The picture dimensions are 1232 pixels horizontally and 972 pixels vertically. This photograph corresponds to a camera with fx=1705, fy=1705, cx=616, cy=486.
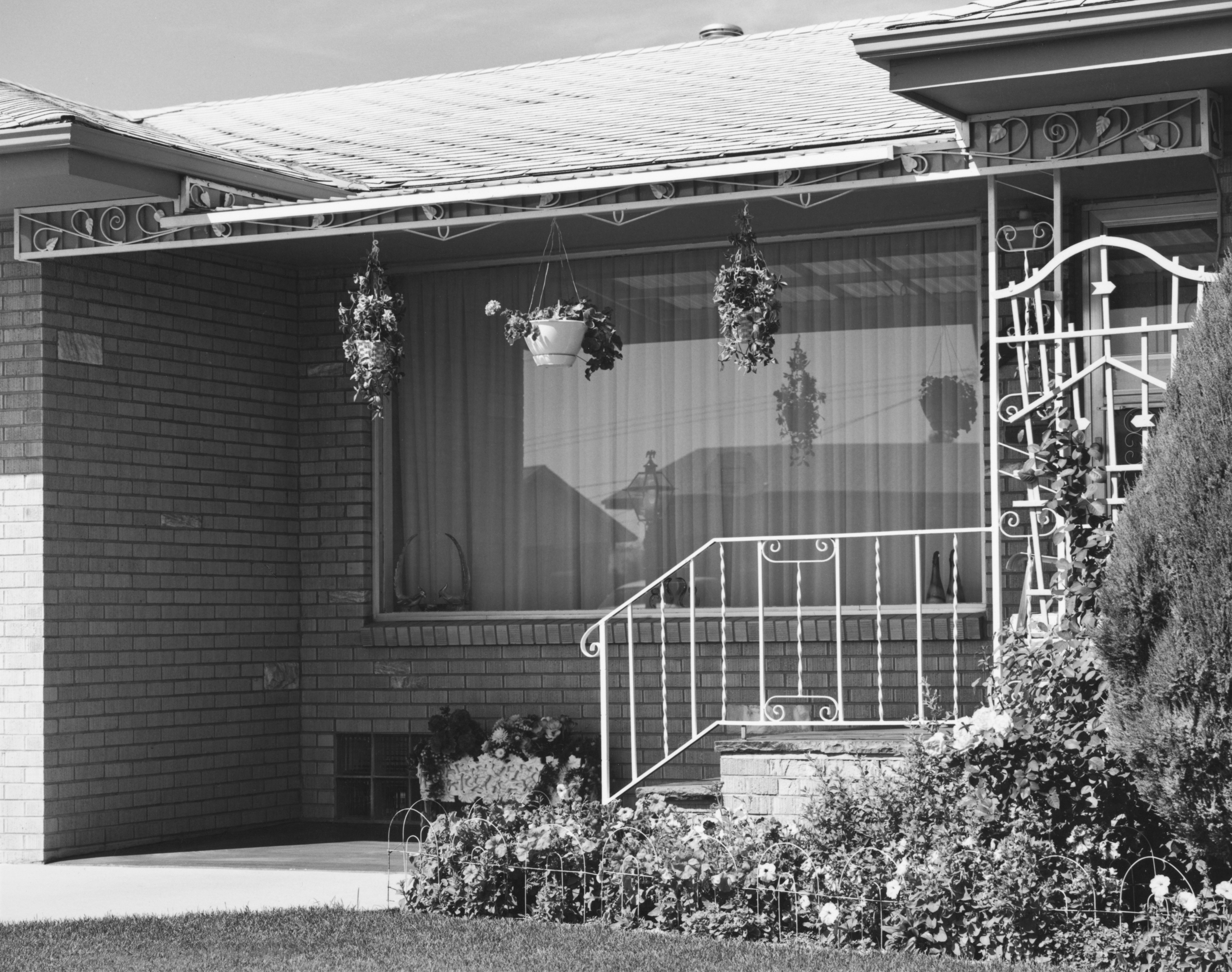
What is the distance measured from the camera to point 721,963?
513 centimetres

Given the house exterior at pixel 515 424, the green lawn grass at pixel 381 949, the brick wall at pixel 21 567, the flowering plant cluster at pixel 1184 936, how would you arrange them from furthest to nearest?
1. the brick wall at pixel 21 567
2. the house exterior at pixel 515 424
3. the green lawn grass at pixel 381 949
4. the flowering plant cluster at pixel 1184 936

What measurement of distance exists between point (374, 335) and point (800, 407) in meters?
2.21

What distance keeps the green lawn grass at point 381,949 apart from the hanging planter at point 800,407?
11.1 ft

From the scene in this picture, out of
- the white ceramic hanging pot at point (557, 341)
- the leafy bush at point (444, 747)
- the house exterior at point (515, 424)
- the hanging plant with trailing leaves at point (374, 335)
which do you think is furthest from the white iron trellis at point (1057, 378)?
the leafy bush at point (444, 747)

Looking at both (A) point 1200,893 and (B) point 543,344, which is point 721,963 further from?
(B) point 543,344

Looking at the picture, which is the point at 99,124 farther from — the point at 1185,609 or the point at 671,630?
the point at 1185,609

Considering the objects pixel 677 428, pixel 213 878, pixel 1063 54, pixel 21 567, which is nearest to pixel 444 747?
pixel 213 878

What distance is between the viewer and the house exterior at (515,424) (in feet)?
23.9

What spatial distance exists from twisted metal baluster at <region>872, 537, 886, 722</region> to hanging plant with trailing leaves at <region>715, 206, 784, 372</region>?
1.01 m

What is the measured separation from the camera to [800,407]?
336 inches

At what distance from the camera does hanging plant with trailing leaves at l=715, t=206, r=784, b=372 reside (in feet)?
22.8

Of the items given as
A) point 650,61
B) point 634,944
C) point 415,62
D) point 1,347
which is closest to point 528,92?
point 650,61

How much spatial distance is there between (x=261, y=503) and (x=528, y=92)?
279 cm

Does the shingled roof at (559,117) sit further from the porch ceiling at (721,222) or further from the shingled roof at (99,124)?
the porch ceiling at (721,222)
